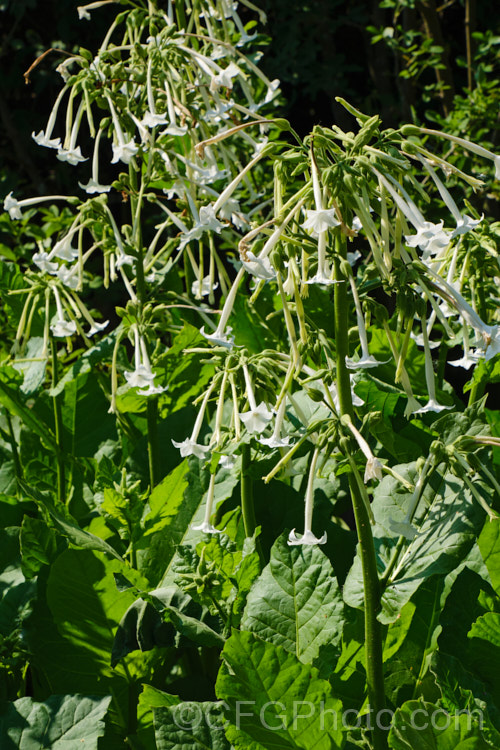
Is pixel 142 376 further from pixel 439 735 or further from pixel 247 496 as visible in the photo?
pixel 439 735

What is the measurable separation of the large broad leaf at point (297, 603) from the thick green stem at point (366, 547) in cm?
11

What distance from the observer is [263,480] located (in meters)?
1.39

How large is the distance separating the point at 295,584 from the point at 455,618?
0.30 metres

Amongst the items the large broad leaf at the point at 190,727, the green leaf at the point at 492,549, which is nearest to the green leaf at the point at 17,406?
the large broad leaf at the point at 190,727

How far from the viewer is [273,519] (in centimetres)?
156

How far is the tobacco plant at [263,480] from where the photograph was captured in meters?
0.98

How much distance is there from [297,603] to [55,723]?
393 millimetres

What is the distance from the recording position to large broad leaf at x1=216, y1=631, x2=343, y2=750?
0.98 m

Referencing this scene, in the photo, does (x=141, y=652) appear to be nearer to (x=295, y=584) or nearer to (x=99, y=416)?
(x=295, y=584)

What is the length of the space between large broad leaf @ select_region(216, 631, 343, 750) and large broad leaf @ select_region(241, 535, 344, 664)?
5.1 inches

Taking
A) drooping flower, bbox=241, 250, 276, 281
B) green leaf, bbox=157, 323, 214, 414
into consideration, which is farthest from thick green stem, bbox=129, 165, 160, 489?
drooping flower, bbox=241, 250, 276, 281

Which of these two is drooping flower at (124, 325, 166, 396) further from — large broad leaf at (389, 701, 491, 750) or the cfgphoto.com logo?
large broad leaf at (389, 701, 491, 750)

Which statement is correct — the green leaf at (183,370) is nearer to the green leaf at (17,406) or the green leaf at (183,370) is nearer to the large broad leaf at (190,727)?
the green leaf at (17,406)

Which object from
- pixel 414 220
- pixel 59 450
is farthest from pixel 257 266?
pixel 59 450
